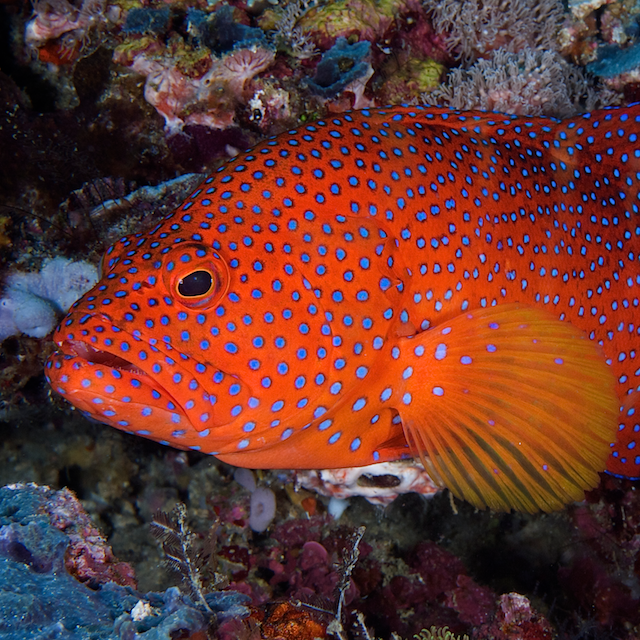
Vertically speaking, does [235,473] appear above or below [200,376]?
below

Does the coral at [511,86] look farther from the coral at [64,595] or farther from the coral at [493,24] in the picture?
the coral at [64,595]

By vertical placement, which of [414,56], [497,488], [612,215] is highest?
[414,56]

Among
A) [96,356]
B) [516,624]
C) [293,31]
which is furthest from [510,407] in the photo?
[293,31]

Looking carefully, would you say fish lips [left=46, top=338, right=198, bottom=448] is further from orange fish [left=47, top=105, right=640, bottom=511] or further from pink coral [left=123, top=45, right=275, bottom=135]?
pink coral [left=123, top=45, right=275, bottom=135]

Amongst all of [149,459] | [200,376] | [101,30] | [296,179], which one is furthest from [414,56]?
[149,459]

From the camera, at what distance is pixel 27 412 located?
172 inches

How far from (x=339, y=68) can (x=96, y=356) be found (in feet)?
10.8

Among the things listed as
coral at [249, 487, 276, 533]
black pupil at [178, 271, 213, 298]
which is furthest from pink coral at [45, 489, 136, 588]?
coral at [249, 487, 276, 533]

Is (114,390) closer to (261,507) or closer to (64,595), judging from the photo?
(64,595)

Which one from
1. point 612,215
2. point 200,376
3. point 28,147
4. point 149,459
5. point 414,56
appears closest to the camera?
point 200,376

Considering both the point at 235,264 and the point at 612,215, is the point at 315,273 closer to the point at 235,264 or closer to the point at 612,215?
the point at 235,264

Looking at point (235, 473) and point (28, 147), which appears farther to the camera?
point (235, 473)

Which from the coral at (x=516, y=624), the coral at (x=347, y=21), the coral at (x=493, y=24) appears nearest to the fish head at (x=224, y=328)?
the coral at (x=516, y=624)

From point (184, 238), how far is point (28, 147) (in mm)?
2835
